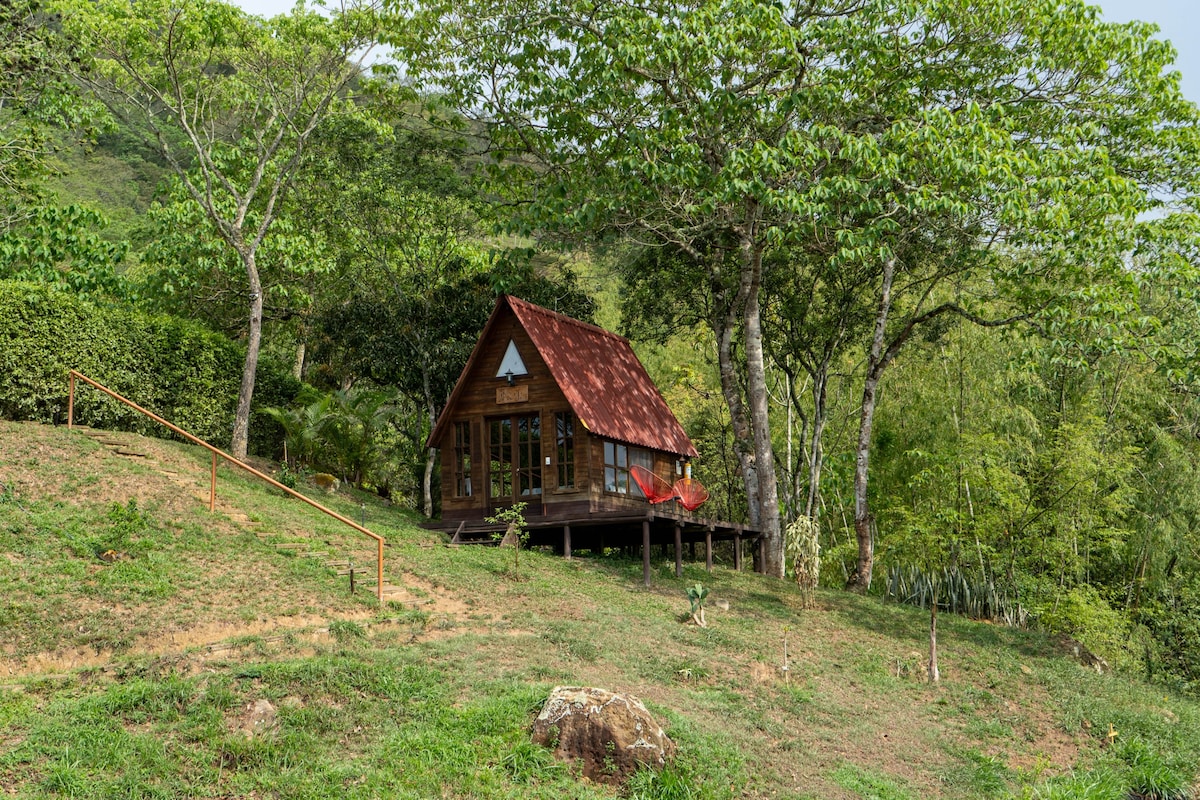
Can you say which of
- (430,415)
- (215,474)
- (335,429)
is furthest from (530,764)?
(430,415)

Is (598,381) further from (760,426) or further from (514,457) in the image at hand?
(760,426)

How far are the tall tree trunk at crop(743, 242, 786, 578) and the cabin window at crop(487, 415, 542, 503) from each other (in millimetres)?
4633

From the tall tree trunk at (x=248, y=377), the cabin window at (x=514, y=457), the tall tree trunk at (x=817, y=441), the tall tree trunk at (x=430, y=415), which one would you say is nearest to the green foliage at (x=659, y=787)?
the cabin window at (x=514, y=457)

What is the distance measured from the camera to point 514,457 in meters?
21.4

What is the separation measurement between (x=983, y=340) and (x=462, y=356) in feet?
39.0

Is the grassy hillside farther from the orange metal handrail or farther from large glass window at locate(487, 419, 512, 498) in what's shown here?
large glass window at locate(487, 419, 512, 498)

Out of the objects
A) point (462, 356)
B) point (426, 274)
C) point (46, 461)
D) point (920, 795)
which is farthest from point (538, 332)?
point (920, 795)

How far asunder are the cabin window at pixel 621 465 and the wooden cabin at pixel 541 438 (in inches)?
0.8

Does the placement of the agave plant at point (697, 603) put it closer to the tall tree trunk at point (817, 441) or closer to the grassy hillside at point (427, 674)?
the grassy hillside at point (427, 674)

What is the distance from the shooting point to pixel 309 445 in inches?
939

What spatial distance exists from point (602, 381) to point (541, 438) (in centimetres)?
231

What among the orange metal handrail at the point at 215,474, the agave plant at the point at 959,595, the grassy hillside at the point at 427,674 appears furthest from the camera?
the agave plant at the point at 959,595

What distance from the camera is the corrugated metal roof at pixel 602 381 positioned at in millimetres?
20891

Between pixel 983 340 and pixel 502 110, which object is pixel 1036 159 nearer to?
pixel 983 340
